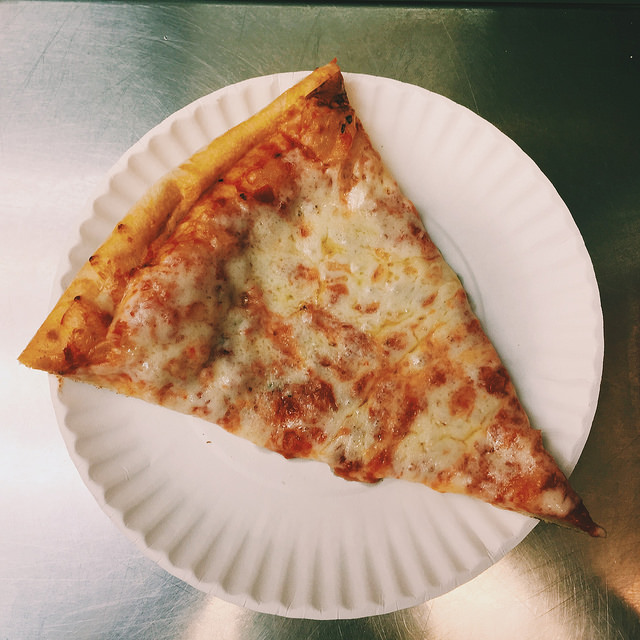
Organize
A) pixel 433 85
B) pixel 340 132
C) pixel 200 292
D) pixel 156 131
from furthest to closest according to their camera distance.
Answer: pixel 433 85 < pixel 156 131 < pixel 340 132 < pixel 200 292

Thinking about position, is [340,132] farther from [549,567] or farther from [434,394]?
[549,567]

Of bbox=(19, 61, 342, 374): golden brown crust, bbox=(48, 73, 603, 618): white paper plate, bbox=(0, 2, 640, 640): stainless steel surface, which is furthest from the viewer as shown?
bbox=(0, 2, 640, 640): stainless steel surface

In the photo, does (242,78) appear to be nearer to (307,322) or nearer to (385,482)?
(307,322)

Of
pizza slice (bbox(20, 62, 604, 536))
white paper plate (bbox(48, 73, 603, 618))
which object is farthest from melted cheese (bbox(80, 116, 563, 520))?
white paper plate (bbox(48, 73, 603, 618))

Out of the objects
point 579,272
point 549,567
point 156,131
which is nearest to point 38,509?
point 156,131

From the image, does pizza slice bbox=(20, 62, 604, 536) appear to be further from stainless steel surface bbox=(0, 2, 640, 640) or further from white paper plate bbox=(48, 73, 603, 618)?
stainless steel surface bbox=(0, 2, 640, 640)

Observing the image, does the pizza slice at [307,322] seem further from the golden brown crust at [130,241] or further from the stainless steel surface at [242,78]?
the stainless steel surface at [242,78]
